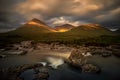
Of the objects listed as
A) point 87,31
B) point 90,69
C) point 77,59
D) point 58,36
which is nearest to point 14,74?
point 90,69

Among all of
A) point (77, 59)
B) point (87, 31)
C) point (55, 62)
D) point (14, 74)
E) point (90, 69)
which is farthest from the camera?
point (87, 31)

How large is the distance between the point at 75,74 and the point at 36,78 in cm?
507

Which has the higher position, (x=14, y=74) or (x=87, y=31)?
(x=87, y=31)

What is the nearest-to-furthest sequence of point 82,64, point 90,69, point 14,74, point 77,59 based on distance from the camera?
point 14,74 < point 90,69 < point 82,64 < point 77,59

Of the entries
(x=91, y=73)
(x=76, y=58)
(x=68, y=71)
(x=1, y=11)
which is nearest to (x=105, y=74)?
(x=91, y=73)

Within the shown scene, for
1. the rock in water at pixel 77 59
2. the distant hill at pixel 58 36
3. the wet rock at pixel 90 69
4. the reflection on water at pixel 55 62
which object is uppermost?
the distant hill at pixel 58 36

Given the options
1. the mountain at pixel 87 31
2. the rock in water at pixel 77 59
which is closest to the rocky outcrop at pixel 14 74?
the rock in water at pixel 77 59

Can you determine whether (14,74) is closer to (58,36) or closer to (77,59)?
(77,59)

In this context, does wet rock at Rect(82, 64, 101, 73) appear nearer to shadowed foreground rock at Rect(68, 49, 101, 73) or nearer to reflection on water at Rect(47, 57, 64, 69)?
shadowed foreground rock at Rect(68, 49, 101, 73)

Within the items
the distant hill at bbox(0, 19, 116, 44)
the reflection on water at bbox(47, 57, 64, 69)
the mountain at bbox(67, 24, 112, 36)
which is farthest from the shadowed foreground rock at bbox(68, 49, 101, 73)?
the mountain at bbox(67, 24, 112, 36)

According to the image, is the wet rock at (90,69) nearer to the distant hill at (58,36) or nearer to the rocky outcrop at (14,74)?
the rocky outcrop at (14,74)

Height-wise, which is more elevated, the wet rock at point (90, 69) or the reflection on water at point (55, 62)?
the reflection on water at point (55, 62)

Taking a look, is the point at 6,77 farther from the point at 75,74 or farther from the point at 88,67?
the point at 88,67

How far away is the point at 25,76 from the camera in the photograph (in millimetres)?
15078
